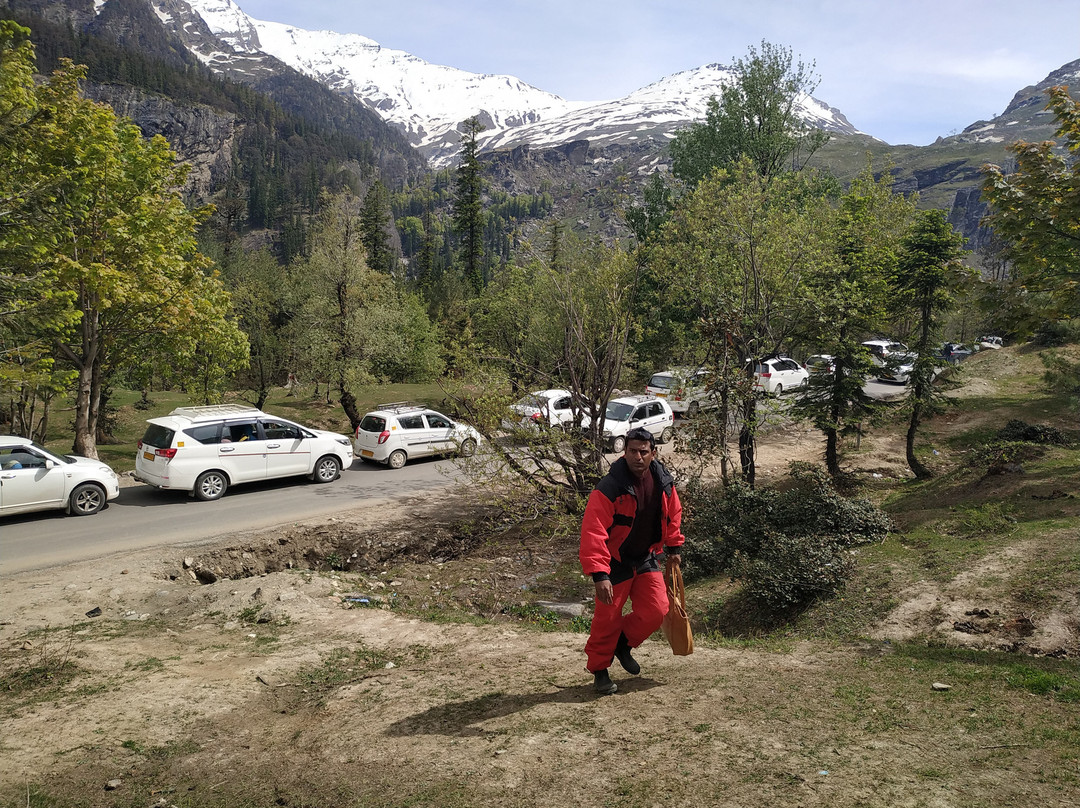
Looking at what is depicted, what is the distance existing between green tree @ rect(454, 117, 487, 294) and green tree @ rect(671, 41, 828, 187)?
20.9 metres

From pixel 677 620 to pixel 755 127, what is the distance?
106 ft

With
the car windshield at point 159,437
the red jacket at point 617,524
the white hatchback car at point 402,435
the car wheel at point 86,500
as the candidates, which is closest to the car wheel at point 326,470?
the white hatchback car at point 402,435

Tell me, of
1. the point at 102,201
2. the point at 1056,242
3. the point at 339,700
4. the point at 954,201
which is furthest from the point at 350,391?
the point at 954,201

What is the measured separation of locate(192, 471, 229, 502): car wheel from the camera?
13.9m

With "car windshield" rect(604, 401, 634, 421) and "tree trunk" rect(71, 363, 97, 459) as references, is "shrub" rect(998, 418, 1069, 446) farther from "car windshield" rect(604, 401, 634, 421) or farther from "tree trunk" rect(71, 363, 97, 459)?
"tree trunk" rect(71, 363, 97, 459)

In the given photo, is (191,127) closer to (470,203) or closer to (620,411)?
(470,203)

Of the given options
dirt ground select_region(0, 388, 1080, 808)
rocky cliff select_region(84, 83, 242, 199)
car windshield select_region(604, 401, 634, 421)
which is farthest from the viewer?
rocky cliff select_region(84, 83, 242, 199)

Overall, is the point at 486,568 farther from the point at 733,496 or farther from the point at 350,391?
the point at 350,391

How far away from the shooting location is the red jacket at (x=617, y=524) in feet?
15.3

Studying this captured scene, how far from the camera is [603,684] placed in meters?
4.96

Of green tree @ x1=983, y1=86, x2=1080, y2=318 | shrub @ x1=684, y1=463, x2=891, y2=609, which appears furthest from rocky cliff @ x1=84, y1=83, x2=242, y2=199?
green tree @ x1=983, y1=86, x2=1080, y2=318

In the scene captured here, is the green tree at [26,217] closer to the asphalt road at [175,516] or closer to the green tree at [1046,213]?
the asphalt road at [175,516]

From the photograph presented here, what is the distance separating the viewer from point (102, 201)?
14.9m

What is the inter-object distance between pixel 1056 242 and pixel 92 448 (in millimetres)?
22439
